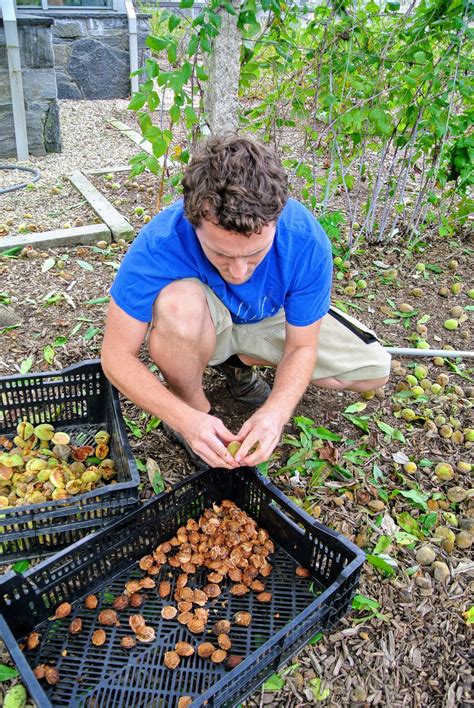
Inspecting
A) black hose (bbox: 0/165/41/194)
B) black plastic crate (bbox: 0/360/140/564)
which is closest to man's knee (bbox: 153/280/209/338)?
black plastic crate (bbox: 0/360/140/564)

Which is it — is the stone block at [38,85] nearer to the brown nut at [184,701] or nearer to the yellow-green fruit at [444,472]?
the yellow-green fruit at [444,472]

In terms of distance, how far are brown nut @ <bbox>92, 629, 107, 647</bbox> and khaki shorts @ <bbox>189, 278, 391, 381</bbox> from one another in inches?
42.4

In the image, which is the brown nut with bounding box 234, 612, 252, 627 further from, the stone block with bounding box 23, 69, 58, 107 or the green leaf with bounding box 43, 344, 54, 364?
the stone block with bounding box 23, 69, 58, 107

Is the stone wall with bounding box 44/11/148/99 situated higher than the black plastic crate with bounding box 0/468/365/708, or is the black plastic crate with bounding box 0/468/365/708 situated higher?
the stone wall with bounding box 44/11/148/99

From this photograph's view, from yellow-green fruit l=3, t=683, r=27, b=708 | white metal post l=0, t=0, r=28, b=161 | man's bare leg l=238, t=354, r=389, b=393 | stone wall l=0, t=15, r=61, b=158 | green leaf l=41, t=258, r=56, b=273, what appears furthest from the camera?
stone wall l=0, t=15, r=61, b=158

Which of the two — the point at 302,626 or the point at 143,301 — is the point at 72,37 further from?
the point at 302,626

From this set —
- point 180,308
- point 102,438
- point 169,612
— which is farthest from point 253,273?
point 169,612

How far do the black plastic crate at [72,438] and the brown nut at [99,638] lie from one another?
317mm

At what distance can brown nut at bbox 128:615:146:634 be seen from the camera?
1663 mm

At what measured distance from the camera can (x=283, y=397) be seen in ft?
6.48

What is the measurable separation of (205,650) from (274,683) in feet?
0.69

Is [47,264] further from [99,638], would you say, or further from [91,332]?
[99,638]

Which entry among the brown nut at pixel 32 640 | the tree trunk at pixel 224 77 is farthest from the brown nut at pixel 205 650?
the tree trunk at pixel 224 77

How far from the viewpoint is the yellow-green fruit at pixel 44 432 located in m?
2.25
